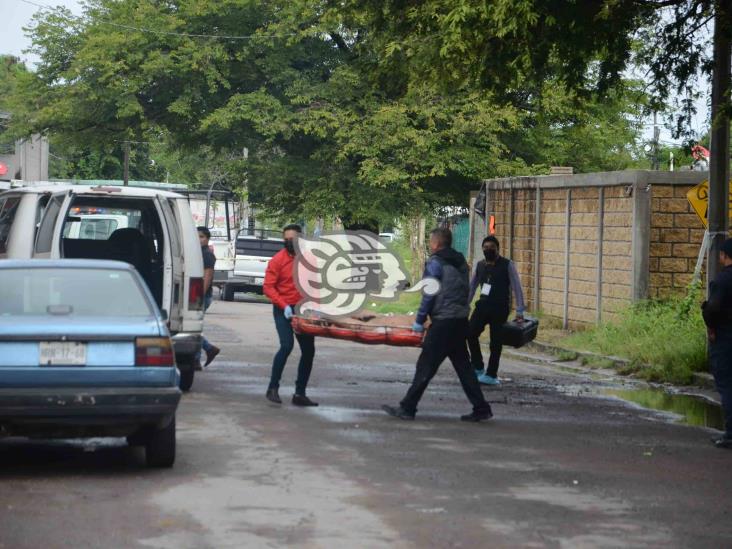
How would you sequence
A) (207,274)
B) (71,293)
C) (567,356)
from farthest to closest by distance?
1. (567,356)
2. (207,274)
3. (71,293)

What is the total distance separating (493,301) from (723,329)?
4.98 meters

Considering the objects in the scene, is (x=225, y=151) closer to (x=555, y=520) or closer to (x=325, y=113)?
(x=325, y=113)

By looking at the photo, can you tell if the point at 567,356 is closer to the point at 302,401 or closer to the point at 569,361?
the point at 569,361

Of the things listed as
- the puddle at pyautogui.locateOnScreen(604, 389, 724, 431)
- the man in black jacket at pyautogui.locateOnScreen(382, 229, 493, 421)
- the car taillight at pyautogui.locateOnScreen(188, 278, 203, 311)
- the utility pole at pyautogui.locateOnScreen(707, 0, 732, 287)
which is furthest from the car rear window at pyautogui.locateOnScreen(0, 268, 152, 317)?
the utility pole at pyautogui.locateOnScreen(707, 0, 732, 287)

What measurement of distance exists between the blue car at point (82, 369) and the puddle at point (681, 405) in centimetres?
618

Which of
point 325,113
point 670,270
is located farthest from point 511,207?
point 325,113

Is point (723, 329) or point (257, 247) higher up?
point (257, 247)

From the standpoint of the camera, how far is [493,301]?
16.8m

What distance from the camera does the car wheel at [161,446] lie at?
385 inches

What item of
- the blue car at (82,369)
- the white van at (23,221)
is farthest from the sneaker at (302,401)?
the blue car at (82,369)

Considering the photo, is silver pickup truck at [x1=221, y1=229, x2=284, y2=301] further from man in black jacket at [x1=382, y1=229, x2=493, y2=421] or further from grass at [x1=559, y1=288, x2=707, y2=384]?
man in black jacket at [x1=382, y1=229, x2=493, y2=421]

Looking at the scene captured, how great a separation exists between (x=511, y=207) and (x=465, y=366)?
50.0 feet

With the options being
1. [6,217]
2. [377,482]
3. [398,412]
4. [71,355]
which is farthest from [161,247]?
[377,482]

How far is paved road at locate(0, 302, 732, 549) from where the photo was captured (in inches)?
310
